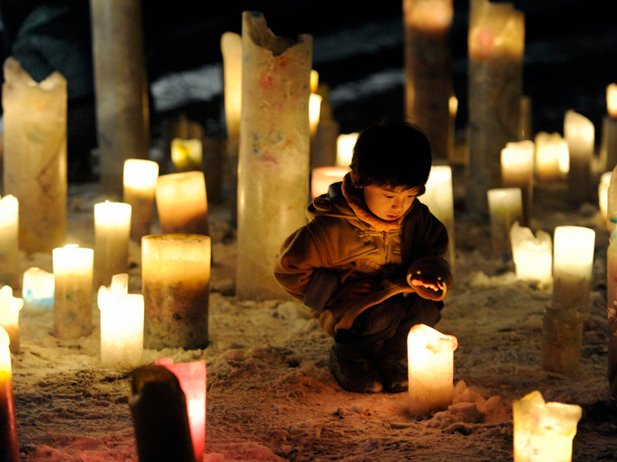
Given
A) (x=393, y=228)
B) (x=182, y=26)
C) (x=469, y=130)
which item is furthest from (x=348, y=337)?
(x=182, y=26)

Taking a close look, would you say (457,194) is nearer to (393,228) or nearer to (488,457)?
(393,228)

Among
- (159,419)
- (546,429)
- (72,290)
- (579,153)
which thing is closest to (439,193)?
(72,290)

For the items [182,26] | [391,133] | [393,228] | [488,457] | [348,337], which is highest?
[182,26]

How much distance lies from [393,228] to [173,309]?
1.21 m

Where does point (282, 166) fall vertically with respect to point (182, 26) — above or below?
below

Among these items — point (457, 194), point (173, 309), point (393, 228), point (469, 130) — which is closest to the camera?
point (393, 228)

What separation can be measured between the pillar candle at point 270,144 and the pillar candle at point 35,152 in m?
1.37

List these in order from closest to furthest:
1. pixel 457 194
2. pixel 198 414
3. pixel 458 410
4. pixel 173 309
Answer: pixel 198 414
pixel 458 410
pixel 173 309
pixel 457 194

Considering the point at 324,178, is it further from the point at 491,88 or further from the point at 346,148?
the point at 491,88

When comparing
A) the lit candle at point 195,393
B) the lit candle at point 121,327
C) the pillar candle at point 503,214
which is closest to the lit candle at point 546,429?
Answer: the lit candle at point 195,393

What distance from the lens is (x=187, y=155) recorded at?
27.4 ft

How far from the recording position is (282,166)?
543 cm

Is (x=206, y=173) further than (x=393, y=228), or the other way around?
(x=206, y=173)

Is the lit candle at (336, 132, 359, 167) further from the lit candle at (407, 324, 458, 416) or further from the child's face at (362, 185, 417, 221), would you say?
the lit candle at (407, 324, 458, 416)
